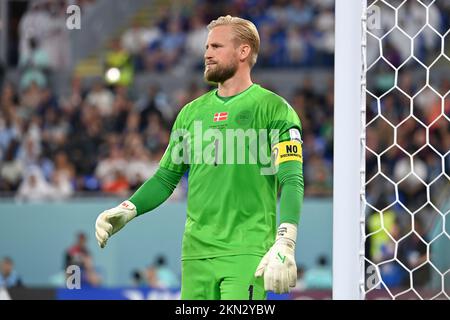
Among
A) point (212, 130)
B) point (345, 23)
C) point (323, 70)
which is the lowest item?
point (212, 130)

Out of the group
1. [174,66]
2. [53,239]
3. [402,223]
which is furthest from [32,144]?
[402,223]

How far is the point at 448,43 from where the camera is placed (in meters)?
12.1

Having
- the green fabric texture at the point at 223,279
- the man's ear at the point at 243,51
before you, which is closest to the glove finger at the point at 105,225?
the green fabric texture at the point at 223,279

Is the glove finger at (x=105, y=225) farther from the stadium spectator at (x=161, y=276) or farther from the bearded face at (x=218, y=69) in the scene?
the stadium spectator at (x=161, y=276)

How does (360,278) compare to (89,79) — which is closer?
(360,278)

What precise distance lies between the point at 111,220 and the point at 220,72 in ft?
2.43

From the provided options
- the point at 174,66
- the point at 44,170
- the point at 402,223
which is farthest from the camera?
A: the point at 174,66

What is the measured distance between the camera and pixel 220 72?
13.7 ft

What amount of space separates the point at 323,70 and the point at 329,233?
9.38 feet

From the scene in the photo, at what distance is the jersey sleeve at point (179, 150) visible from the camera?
427cm

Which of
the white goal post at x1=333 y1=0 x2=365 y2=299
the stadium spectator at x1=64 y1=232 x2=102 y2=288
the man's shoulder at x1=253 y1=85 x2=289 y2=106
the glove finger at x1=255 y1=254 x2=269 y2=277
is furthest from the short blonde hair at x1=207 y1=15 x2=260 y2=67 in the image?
the stadium spectator at x1=64 y1=232 x2=102 y2=288

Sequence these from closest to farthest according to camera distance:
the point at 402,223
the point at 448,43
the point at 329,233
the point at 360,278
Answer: the point at 360,278 < the point at 402,223 < the point at 329,233 < the point at 448,43

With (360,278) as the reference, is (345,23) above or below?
above

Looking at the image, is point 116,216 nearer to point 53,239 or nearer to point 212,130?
point 212,130
